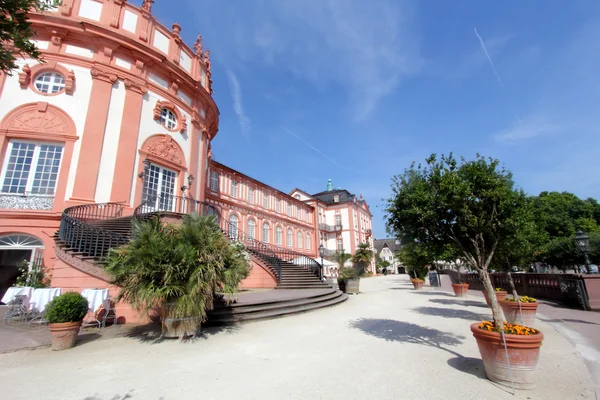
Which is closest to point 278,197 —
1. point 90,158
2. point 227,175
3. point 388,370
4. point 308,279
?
point 227,175

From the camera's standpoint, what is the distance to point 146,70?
51.4ft

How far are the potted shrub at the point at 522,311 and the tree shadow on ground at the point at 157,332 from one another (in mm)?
7010

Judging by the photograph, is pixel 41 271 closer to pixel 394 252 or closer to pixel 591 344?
pixel 591 344

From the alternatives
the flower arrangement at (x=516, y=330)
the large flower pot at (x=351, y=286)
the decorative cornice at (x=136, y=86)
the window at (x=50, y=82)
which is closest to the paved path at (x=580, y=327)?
the flower arrangement at (x=516, y=330)

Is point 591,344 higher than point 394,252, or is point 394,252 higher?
point 394,252

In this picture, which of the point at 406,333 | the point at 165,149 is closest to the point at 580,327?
the point at 406,333

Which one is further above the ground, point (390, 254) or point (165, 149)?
point (165, 149)

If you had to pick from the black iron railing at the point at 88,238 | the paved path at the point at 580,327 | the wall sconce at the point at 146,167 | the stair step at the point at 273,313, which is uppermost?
the wall sconce at the point at 146,167

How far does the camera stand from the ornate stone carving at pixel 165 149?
50.1ft

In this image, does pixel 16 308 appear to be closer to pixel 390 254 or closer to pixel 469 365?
pixel 469 365

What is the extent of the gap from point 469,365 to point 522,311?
3.94m

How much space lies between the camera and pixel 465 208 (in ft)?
17.6

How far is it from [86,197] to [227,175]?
1513cm

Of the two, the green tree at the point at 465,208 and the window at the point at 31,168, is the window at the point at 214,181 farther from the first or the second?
the green tree at the point at 465,208
